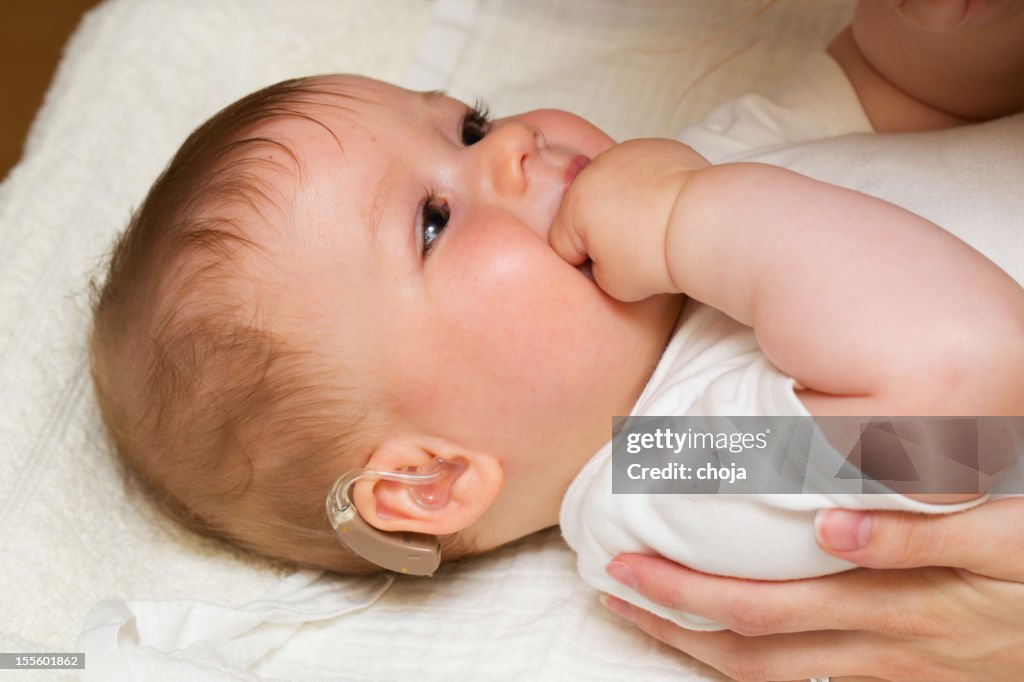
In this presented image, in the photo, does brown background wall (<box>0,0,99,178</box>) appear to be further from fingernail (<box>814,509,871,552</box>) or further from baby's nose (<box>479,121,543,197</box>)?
fingernail (<box>814,509,871,552</box>)

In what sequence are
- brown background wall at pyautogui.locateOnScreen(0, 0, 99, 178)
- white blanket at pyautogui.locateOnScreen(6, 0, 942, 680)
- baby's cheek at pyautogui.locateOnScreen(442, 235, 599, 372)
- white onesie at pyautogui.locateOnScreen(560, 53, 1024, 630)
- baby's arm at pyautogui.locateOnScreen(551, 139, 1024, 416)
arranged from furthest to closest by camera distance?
brown background wall at pyautogui.locateOnScreen(0, 0, 99, 178) < white blanket at pyautogui.locateOnScreen(6, 0, 942, 680) < baby's cheek at pyautogui.locateOnScreen(442, 235, 599, 372) < white onesie at pyautogui.locateOnScreen(560, 53, 1024, 630) < baby's arm at pyautogui.locateOnScreen(551, 139, 1024, 416)

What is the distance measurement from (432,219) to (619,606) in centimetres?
44

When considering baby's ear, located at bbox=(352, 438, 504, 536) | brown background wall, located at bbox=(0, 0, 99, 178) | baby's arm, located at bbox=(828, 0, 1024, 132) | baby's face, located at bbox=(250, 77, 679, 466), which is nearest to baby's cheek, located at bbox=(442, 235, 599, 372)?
baby's face, located at bbox=(250, 77, 679, 466)

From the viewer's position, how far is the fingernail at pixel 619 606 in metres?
1.10

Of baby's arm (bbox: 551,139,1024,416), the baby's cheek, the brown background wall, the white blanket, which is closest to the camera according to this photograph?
baby's arm (bbox: 551,139,1024,416)

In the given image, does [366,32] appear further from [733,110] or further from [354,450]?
[354,450]

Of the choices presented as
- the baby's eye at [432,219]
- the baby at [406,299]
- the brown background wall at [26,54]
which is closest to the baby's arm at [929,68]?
the baby at [406,299]

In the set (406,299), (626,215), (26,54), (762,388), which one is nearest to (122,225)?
(406,299)

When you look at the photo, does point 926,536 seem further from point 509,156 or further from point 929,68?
point 929,68

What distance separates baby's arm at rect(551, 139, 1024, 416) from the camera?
78 cm

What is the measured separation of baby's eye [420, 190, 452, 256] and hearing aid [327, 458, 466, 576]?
22cm

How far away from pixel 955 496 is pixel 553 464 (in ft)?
1.36

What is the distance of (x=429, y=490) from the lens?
3.56 feet

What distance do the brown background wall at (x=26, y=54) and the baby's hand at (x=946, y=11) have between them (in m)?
1.81
